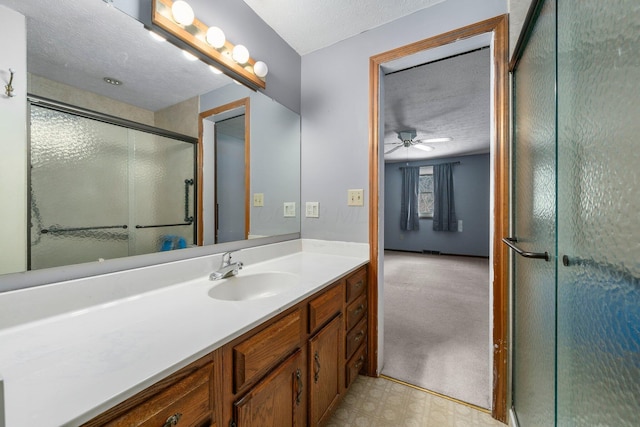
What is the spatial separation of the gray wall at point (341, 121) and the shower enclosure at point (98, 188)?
91cm

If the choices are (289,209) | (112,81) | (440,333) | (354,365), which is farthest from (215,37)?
(440,333)

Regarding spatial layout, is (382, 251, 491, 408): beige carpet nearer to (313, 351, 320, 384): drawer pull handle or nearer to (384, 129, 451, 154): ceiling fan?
(313, 351, 320, 384): drawer pull handle

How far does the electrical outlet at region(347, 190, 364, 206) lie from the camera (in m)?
1.64

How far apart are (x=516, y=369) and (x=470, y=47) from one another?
1.73 meters

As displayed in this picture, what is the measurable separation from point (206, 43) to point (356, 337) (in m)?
1.75

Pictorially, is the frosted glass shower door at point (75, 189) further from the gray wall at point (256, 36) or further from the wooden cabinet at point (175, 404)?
the wooden cabinet at point (175, 404)

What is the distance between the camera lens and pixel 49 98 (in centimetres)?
79

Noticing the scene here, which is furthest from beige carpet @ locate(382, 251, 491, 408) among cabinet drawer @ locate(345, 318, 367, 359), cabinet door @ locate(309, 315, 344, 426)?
cabinet door @ locate(309, 315, 344, 426)

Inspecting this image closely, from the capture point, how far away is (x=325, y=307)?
44.1 inches

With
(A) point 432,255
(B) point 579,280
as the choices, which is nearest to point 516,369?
(B) point 579,280

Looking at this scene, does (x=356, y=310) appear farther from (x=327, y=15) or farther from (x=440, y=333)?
(x=327, y=15)

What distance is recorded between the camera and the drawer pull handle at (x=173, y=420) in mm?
541

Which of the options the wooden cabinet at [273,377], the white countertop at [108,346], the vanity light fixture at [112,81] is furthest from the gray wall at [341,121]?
the vanity light fixture at [112,81]

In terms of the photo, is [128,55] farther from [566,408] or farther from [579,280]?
[566,408]
